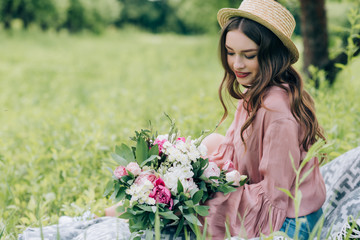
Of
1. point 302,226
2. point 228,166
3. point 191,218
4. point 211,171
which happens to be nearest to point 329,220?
point 302,226

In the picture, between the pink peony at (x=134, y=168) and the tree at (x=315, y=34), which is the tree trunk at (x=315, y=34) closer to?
the tree at (x=315, y=34)

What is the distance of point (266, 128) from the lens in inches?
82.8

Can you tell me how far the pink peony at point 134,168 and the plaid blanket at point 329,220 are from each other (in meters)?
0.39

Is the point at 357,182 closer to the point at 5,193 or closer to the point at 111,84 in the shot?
the point at 5,193

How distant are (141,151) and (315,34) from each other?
4.68 metres

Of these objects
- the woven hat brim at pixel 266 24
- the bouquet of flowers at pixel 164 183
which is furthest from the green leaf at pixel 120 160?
the woven hat brim at pixel 266 24

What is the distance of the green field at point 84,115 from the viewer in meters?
3.11

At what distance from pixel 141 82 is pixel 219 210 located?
737 cm

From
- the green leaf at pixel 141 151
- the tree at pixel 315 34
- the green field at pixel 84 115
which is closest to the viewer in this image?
the green leaf at pixel 141 151

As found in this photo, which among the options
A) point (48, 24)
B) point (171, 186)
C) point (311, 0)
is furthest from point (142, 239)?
point (48, 24)

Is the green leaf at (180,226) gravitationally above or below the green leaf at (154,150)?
below

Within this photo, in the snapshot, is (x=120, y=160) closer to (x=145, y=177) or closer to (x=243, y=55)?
(x=145, y=177)

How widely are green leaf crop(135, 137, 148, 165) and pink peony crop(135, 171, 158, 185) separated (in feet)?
0.27

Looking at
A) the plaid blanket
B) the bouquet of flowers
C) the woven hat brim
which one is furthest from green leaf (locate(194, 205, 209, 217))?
the woven hat brim
